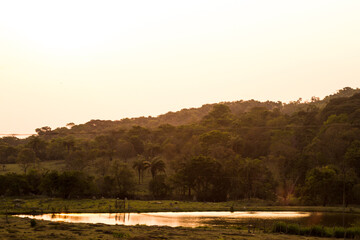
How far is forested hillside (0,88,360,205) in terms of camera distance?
8944cm

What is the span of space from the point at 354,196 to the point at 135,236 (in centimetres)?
6808

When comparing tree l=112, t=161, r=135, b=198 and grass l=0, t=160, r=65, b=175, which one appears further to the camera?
grass l=0, t=160, r=65, b=175

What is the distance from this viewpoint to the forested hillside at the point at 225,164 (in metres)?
89.4

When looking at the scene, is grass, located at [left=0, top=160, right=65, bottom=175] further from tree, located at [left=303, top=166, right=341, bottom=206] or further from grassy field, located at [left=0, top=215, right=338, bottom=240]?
grassy field, located at [left=0, top=215, right=338, bottom=240]

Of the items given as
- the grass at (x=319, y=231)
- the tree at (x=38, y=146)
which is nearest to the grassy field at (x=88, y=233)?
the grass at (x=319, y=231)

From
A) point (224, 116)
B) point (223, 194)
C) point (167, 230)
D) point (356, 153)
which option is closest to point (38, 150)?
point (224, 116)

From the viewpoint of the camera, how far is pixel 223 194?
100 metres

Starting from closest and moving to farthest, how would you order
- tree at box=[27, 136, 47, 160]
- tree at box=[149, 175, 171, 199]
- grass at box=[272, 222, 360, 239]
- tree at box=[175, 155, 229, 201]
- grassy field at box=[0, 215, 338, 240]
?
grassy field at box=[0, 215, 338, 240] < grass at box=[272, 222, 360, 239] < tree at box=[149, 175, 171, 199] < tree at box=[175, 155, 229, 201] < tree at box=[27, 136, 47, 160]

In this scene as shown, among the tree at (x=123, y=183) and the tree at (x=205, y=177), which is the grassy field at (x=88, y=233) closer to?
the tree at (x=123, y=183)

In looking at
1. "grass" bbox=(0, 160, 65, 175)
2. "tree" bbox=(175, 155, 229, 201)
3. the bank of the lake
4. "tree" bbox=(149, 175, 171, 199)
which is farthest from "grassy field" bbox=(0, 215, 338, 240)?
"grass" bbox=(0, 160, 65, 175)

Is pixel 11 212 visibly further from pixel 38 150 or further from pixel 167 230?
pixel 38 150

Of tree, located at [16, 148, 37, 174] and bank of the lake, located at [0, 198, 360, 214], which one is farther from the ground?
tree, located at [16, 148, 37, 174]

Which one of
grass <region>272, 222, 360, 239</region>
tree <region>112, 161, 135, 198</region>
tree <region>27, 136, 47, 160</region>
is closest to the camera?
grass <region>272, 222, 360, 239</region>

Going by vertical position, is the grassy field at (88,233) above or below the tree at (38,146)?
below
